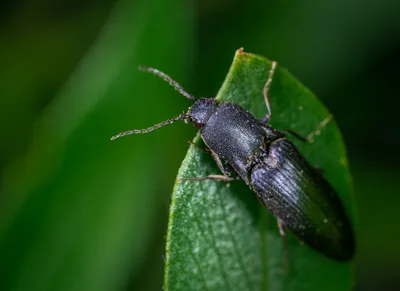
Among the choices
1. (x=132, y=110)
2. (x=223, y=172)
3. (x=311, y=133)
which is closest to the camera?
(x=223, y=172)

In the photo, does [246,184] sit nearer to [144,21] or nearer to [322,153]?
[322,153]

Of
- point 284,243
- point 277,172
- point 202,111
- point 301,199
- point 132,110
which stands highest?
point 132,110

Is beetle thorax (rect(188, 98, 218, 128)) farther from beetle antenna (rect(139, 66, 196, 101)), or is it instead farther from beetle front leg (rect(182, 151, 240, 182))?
beetle front leg (rect(182, 151, 240, 182))

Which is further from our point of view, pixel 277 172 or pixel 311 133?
pixel 277 172

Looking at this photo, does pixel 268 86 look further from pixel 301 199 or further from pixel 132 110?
pixel 132 110

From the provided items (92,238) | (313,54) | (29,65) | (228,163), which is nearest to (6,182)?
(92,238)

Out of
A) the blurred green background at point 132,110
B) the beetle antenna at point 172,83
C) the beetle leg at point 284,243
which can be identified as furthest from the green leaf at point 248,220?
the blurred green background at point 132,110

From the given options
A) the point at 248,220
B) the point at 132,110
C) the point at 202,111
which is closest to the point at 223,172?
the point at 248,220
